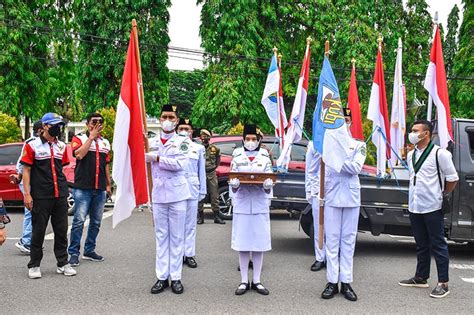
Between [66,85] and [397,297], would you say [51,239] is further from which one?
[66,85]

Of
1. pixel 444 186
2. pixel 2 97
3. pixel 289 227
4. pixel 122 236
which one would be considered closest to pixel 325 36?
pixel 2 97

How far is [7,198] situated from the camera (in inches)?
505

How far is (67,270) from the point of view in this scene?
6.83 metres

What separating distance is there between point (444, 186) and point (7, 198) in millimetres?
10116

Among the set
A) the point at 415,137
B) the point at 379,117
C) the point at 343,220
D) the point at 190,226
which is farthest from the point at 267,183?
the point at 379,117

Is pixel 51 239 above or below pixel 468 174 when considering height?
below

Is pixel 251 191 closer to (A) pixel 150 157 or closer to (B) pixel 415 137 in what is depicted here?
(A) pixel 150 157

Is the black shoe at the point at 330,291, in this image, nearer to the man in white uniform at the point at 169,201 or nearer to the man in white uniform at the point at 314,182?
the man in white uniform at the point at 314,182

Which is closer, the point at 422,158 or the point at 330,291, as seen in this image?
the point at 330,291

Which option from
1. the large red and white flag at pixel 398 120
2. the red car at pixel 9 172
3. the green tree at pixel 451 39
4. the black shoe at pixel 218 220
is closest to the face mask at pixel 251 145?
the large red and white flag at pixel 398 120

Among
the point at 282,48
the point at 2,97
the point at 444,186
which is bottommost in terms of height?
the point at 444,186

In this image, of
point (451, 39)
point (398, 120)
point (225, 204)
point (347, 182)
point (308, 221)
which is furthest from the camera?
point (451, 39)

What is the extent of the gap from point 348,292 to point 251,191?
1.51m

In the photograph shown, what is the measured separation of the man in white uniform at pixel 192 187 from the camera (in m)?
7.71
